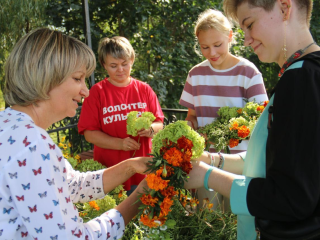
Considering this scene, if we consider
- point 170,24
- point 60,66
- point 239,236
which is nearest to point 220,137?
point 239,236

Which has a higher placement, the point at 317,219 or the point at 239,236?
the point at 317,219

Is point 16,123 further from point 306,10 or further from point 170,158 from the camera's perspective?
point 306,10

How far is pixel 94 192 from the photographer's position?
1782mm

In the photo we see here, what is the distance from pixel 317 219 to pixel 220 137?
1287 mm

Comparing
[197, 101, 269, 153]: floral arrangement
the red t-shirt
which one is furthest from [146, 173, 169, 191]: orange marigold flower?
the red t-shirt

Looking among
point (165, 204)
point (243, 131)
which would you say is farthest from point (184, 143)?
point (243, 131)

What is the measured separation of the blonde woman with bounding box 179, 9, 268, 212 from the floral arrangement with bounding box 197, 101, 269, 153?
0.63 feet

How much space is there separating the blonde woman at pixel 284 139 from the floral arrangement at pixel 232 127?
2.96ft

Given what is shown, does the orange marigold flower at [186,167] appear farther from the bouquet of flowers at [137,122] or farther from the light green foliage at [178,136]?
the bouquet of flowers at [137,122]

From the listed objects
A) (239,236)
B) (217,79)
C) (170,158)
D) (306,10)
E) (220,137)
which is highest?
(306,10)

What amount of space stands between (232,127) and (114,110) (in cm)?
112

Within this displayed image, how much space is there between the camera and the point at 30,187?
113 centimetres

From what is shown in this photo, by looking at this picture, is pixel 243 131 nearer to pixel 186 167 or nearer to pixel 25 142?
pixel 186 167

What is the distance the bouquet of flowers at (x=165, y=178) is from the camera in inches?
56.9
